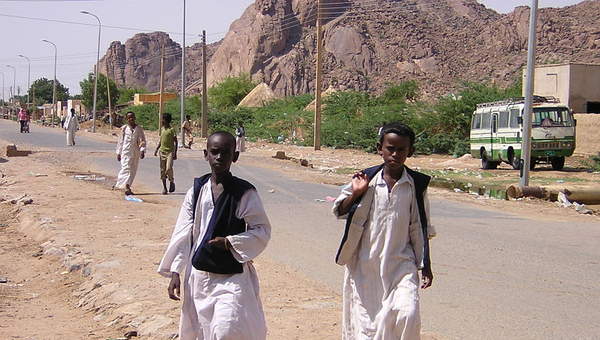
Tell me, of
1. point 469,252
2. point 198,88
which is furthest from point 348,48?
point 469,252

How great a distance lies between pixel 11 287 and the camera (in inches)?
368

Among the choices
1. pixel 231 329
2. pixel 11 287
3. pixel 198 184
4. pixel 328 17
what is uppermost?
pixel 328 17

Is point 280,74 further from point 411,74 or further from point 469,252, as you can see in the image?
point 469,252

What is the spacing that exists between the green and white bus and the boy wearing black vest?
2183cm

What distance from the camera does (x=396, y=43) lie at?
12556cm

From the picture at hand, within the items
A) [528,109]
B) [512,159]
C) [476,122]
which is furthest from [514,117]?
[528,109]

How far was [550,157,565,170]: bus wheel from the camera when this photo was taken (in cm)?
2756

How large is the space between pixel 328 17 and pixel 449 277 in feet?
432

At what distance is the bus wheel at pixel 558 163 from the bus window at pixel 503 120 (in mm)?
1960

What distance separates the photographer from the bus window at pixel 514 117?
26719mm

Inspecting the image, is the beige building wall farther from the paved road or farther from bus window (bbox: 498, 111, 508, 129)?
the paved road

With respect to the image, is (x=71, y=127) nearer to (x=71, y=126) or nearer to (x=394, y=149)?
(x=71, y=126)

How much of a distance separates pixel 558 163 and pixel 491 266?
1939 centimetres

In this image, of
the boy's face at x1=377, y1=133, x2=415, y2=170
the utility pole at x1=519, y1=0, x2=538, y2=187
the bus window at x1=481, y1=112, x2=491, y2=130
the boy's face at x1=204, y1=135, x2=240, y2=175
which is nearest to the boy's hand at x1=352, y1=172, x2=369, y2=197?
the boy's face at x1=377, y1=133, x2=415, y2=170
